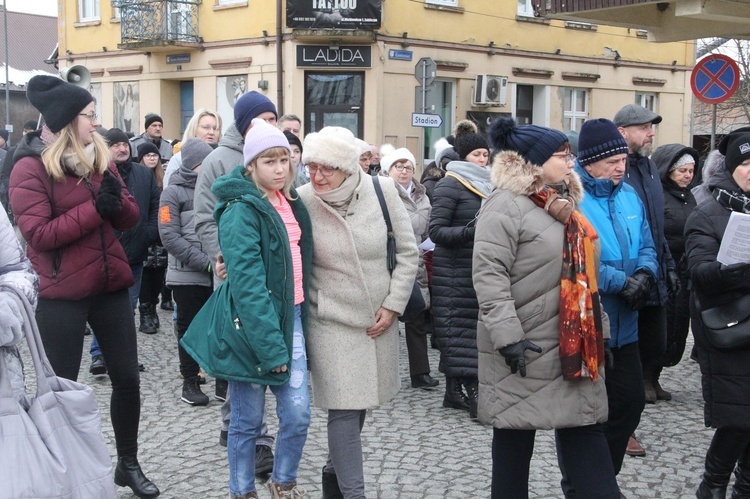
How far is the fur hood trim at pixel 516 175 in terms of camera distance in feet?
14.1

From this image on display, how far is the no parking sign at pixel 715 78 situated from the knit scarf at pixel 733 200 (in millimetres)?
8804

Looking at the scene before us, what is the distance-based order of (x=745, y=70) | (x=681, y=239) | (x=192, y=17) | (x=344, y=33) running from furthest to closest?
(x=745, y=70) → (x=192, y=17) → (x=344, y=33) → (x=681, y=239)

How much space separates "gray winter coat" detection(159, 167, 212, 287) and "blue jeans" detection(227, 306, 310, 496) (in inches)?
95.8

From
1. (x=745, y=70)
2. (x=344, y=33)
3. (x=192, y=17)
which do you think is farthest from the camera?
(x=745, y=70)

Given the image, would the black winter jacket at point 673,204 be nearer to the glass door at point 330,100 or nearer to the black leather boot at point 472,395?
the black leather boot at point 472,395

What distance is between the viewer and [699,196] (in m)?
7.70

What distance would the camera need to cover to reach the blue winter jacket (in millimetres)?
4867

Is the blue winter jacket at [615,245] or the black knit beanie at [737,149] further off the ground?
the black knit beanie at [737,149]

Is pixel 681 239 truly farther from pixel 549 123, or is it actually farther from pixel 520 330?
pixel 549 123

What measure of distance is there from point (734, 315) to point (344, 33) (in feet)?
63.8

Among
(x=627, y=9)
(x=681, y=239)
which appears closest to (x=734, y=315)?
(x=681, y=239)

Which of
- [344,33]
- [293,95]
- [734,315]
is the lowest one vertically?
[734,315]

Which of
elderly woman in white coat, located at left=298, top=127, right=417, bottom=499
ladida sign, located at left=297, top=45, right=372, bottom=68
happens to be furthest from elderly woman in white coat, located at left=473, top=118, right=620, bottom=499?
ladida sign, located at left=297, top=45, right=372, bottom=68

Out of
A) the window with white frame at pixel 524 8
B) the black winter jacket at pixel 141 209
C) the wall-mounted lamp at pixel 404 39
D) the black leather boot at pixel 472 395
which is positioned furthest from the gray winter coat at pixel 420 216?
the window with white frame at pixel 524 8
